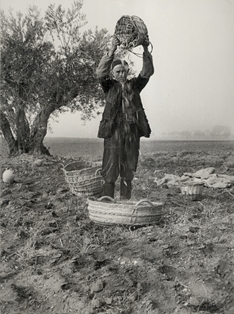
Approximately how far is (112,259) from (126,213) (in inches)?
23.4

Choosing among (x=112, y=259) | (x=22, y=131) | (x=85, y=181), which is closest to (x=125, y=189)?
(x=85, y=181)

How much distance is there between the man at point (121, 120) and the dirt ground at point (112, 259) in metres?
0.74

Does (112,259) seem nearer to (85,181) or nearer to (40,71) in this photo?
(85,181)

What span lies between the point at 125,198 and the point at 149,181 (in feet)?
6.41

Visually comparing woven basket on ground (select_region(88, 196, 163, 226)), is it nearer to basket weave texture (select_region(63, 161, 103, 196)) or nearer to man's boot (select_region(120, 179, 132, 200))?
man's boot (select_region(120, 179, 132, 200))

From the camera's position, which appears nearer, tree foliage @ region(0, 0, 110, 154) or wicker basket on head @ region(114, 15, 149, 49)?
wicker basket on head @ region(114, 15, 149, 49)

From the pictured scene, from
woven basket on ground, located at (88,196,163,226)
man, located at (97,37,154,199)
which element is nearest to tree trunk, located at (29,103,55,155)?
man, located at (97,37,154,199)

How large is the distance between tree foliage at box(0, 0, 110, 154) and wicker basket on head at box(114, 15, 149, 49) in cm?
315

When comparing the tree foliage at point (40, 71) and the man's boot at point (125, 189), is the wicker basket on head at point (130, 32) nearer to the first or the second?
the man's boot at point (125, 189)

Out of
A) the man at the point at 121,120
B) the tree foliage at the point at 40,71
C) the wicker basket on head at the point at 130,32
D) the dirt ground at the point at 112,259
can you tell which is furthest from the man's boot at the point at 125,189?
the tree foliage at the point at 40,71

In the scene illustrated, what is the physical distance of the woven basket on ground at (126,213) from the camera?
4160 mm

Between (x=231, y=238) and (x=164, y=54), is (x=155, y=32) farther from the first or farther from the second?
(x=231, y=238)

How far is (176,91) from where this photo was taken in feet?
20.2

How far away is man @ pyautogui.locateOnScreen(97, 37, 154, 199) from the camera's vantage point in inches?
182
